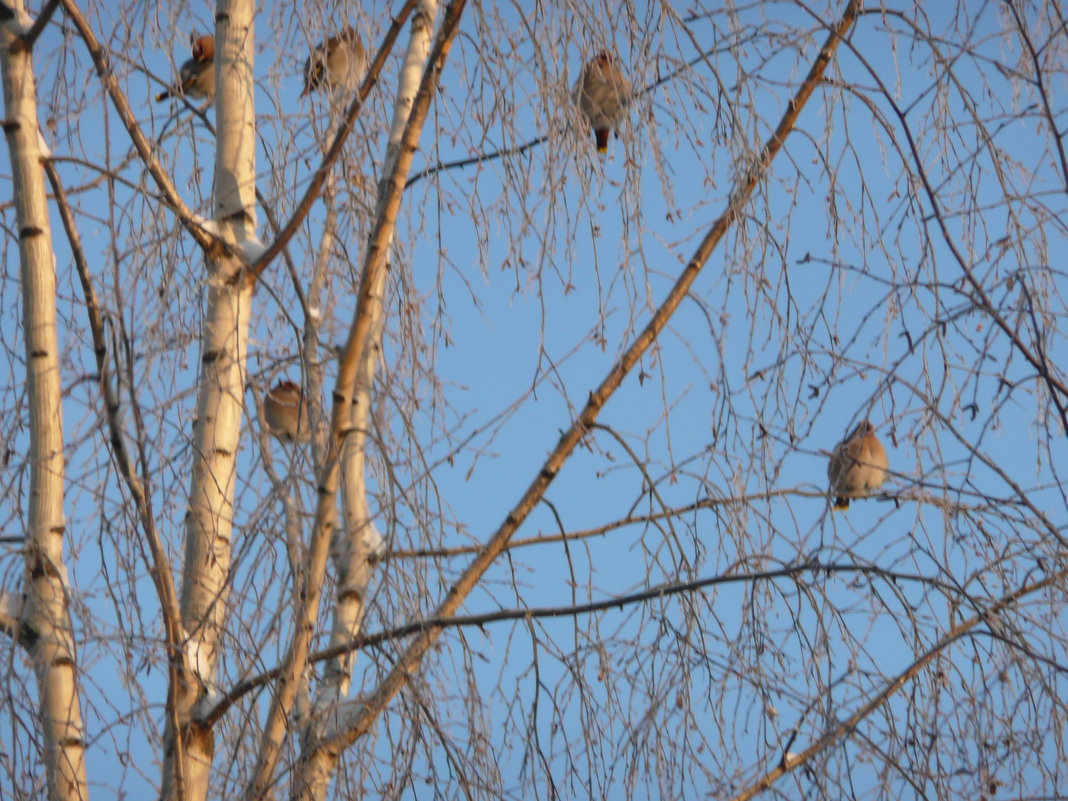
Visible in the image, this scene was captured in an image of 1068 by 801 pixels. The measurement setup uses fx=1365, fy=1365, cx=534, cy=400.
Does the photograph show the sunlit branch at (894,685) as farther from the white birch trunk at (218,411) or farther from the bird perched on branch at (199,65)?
the bird perched on branch at (199,65)

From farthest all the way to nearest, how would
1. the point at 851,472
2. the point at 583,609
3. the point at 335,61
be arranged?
the point at 335,61 → the point at 851,472 → the point at 583,609

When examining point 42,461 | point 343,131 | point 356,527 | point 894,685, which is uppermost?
point 343,131

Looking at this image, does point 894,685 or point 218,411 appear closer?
point 894,685

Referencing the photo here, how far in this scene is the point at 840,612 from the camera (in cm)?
207

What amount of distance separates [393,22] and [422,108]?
0.15m

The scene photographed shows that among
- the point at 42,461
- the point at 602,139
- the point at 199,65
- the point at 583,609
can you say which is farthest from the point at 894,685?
the point at 199,65

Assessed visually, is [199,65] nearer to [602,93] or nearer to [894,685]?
[602,93]

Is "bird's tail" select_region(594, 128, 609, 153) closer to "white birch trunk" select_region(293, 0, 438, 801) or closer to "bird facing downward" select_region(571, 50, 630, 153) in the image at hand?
"bird facing downward" select_region(571, 50, 630, 153)

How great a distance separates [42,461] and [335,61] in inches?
41.5

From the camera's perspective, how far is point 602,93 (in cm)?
232

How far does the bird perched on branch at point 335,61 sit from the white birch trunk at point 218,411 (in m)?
0.15

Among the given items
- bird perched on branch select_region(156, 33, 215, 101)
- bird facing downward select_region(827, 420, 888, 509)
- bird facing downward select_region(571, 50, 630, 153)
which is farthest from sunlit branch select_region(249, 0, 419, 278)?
bird facing downward select_region(827, 420, 888, 509)

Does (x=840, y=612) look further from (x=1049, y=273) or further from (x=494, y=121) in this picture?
(x=494, y=121)

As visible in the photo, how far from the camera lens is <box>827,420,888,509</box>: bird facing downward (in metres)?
2.21
